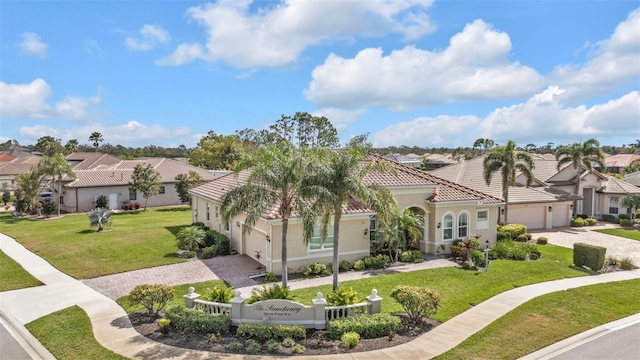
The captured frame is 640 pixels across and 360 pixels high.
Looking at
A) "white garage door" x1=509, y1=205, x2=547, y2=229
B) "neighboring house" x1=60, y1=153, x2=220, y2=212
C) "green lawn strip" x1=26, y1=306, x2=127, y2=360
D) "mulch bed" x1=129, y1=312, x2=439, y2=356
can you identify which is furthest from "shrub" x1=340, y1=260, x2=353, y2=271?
"neighboring house" x1=60, y1=153, x2=220, y2=212

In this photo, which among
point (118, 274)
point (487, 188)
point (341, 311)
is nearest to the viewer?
point (341, 311)

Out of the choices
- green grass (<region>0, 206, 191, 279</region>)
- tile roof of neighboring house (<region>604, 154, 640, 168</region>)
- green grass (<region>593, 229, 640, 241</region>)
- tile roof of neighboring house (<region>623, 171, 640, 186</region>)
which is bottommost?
green grass (<region>0, 206, 191, 279</region>)

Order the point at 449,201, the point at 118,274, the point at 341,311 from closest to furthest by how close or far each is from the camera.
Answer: the point at 341,311 → the point at 118,274 → the point at 449,201

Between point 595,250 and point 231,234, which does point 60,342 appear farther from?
point 595,250

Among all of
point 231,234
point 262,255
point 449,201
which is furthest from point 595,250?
point 231,234

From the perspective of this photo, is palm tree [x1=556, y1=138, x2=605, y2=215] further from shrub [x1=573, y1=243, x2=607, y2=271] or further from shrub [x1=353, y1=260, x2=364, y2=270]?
shrub [x1=353, y1=260, x2=364, y2=270]

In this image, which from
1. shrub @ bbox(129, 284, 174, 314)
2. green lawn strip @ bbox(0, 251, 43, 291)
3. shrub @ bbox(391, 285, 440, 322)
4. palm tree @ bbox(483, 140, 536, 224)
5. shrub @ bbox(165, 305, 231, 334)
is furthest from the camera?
Result: palm tree @ bbox(483, 140, 536, 224)
